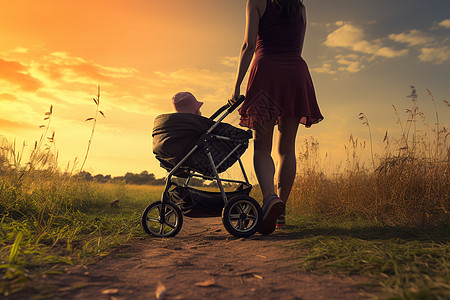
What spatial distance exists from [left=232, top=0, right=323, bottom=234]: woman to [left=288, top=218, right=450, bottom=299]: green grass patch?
0.81 metres

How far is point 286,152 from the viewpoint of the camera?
11.1ft

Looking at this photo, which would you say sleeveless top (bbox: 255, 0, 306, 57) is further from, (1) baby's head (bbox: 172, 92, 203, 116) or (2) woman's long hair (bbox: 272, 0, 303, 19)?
(1) baby's head (bbox: 172, 92, 203, 116)

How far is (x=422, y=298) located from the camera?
1406 mm

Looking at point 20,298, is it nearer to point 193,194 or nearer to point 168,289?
point 168,289

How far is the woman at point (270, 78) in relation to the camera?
3.08 m

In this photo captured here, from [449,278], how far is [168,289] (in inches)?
54.8

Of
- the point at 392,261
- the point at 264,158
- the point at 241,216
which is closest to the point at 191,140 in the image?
the point at 264,158

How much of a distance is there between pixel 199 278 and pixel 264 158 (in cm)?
166

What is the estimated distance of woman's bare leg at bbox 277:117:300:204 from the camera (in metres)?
3.32

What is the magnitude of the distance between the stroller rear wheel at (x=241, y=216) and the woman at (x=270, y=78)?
0.09 metres

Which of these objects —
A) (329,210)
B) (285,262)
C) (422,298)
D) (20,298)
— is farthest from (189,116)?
(329,210)

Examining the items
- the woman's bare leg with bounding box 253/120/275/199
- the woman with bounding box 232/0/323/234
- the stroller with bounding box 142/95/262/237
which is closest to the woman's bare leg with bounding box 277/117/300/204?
the woman with bounding box 232/0/323/234

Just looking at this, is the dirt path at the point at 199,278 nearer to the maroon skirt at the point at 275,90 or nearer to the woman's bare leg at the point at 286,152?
the woman's bare leg at the point at 286,152

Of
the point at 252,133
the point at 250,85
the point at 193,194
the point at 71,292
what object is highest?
the point at 250,85
